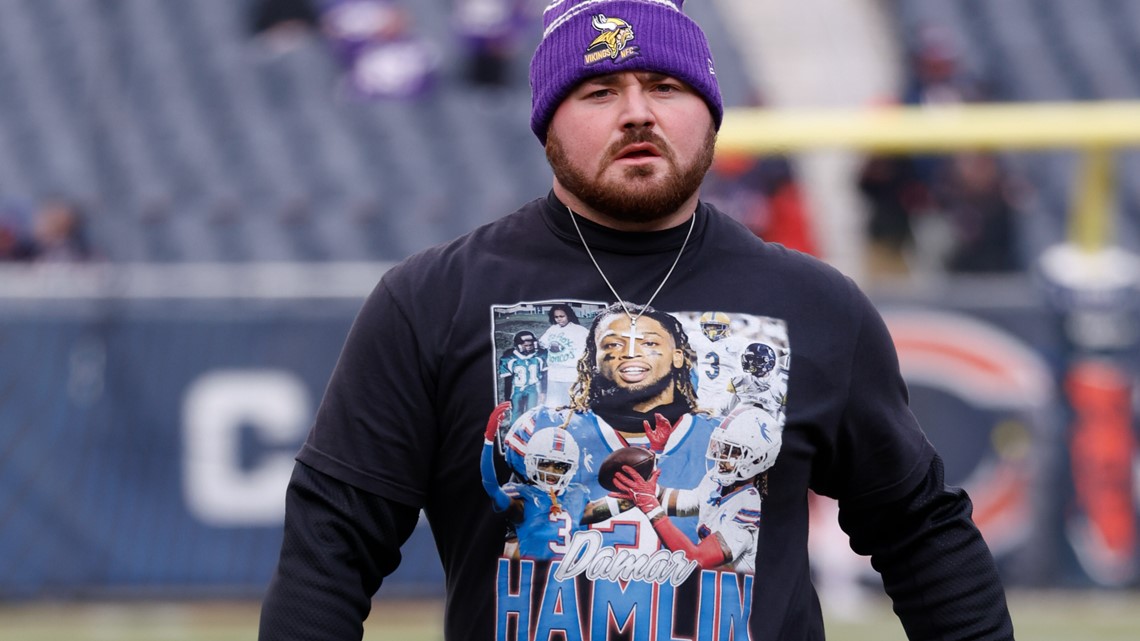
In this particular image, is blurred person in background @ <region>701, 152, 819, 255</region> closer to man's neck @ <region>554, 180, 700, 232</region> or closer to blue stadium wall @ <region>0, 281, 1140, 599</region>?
blue stadium wall @ <region>0, 281, 1140, 599</region>

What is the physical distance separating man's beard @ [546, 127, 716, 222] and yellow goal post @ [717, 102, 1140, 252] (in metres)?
5.85

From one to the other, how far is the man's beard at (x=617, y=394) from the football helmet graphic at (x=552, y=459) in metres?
0.07

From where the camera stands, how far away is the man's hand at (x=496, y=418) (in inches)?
94.7

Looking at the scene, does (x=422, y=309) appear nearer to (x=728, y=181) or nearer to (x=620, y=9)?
(x=620, y=9)

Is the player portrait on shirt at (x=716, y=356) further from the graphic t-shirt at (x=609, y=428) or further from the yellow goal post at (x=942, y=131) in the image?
the yellow goal post at (x=942, y=131)

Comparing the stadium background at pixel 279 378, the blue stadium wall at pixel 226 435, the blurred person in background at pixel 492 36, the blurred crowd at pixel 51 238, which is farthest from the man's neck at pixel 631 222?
the blurred person in background at pixel 492 36

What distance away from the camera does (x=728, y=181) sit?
361 inches

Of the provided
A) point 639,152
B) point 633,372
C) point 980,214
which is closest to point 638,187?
point 639,152

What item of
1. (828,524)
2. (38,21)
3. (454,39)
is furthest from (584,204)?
(38,21)

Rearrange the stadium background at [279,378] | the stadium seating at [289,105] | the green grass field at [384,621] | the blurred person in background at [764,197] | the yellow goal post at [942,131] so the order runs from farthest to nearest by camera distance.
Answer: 1. the stadium seating at [289,105]
2. the blurred person in background at [764,197]
3. the stadium background at [279,378]
4. the yellow goal post at [942,131]
5. the green grass field at [384,621]

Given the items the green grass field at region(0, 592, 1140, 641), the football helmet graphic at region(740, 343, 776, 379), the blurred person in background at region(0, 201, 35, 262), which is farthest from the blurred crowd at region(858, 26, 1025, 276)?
the football helmet graphic at region(740, 343, 776, 379)

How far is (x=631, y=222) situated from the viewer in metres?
2.47

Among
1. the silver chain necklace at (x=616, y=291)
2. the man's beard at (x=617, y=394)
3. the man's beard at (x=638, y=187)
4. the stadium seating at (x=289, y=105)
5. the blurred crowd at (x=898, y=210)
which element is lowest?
the man's beard at (x=617, y=394)

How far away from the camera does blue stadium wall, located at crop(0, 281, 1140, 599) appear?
8.62 metres
